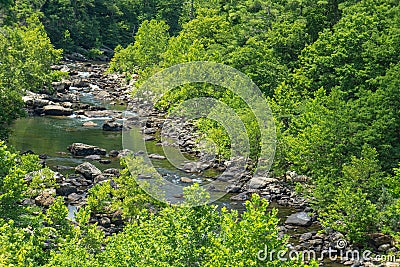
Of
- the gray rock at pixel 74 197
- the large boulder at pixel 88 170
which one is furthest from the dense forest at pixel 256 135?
the large boulder at pixel 88 170

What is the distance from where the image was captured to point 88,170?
3900cm

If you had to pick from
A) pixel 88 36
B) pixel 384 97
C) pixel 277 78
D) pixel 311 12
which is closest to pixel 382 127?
pixel 384 97

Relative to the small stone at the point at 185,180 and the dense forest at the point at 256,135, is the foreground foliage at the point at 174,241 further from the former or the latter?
the small stone at the point at 185,180

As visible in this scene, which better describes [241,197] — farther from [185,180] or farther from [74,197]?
[74,197]

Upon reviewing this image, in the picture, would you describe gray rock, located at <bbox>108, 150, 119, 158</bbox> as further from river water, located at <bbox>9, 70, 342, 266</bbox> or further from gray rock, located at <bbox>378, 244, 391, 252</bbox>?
gray rock, located at <bbox>378, 244, 391, 252</bbox>

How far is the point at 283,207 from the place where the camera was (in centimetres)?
3547

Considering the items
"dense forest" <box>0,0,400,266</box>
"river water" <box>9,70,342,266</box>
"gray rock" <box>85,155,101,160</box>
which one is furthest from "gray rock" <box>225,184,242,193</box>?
"gray rock" <box>85,155,101,160</box>

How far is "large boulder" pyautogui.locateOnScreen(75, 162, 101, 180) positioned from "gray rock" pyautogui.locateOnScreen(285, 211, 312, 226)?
43.2 feet

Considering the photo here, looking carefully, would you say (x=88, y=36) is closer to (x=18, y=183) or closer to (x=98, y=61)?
(x=98, y=61)

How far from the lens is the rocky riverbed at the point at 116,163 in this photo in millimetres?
31469

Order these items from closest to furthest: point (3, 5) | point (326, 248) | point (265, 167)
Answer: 1. point (326, 248)
2. point (265, 167)
3. point (3, 5)

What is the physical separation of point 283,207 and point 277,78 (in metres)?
18.6

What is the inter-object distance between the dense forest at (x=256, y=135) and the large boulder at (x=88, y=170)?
14.0 ft

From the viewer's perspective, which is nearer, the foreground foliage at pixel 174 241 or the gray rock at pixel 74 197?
the foreground foliage at pixel 174 241
